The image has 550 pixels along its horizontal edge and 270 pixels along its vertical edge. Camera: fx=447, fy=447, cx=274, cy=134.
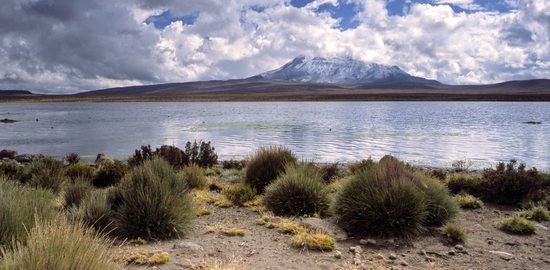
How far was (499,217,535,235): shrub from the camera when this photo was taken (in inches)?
303

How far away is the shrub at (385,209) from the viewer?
7297 millimetres

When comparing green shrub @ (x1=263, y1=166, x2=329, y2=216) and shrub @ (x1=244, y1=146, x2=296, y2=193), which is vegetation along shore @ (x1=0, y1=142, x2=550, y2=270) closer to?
green shrub @ (x1=263, y1=166, x2=329, y2=216)

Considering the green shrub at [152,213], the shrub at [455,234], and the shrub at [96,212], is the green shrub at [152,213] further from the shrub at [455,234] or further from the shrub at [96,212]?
the shrub at [455,234]

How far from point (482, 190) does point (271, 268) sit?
22.7 feet

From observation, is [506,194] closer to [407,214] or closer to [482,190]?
[482,190]

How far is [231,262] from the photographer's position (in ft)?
18.7

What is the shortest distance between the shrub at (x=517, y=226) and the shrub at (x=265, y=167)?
15.8 ft

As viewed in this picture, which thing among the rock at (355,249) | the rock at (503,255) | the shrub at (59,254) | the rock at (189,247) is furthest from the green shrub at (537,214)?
the shrub at (59,254)

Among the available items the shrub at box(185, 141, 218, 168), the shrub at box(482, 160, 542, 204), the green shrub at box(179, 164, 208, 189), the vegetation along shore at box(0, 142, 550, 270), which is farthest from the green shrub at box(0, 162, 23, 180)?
the shrub at box(482, 160, 542, 204)

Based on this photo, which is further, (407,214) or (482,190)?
(482,190)

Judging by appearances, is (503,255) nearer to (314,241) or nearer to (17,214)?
(314,241)

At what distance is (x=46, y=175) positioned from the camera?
10.8 meters

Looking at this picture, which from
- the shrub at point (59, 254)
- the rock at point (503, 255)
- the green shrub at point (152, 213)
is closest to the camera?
the shrub at point (59, 254)

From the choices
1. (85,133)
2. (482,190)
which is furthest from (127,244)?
(85,133)
